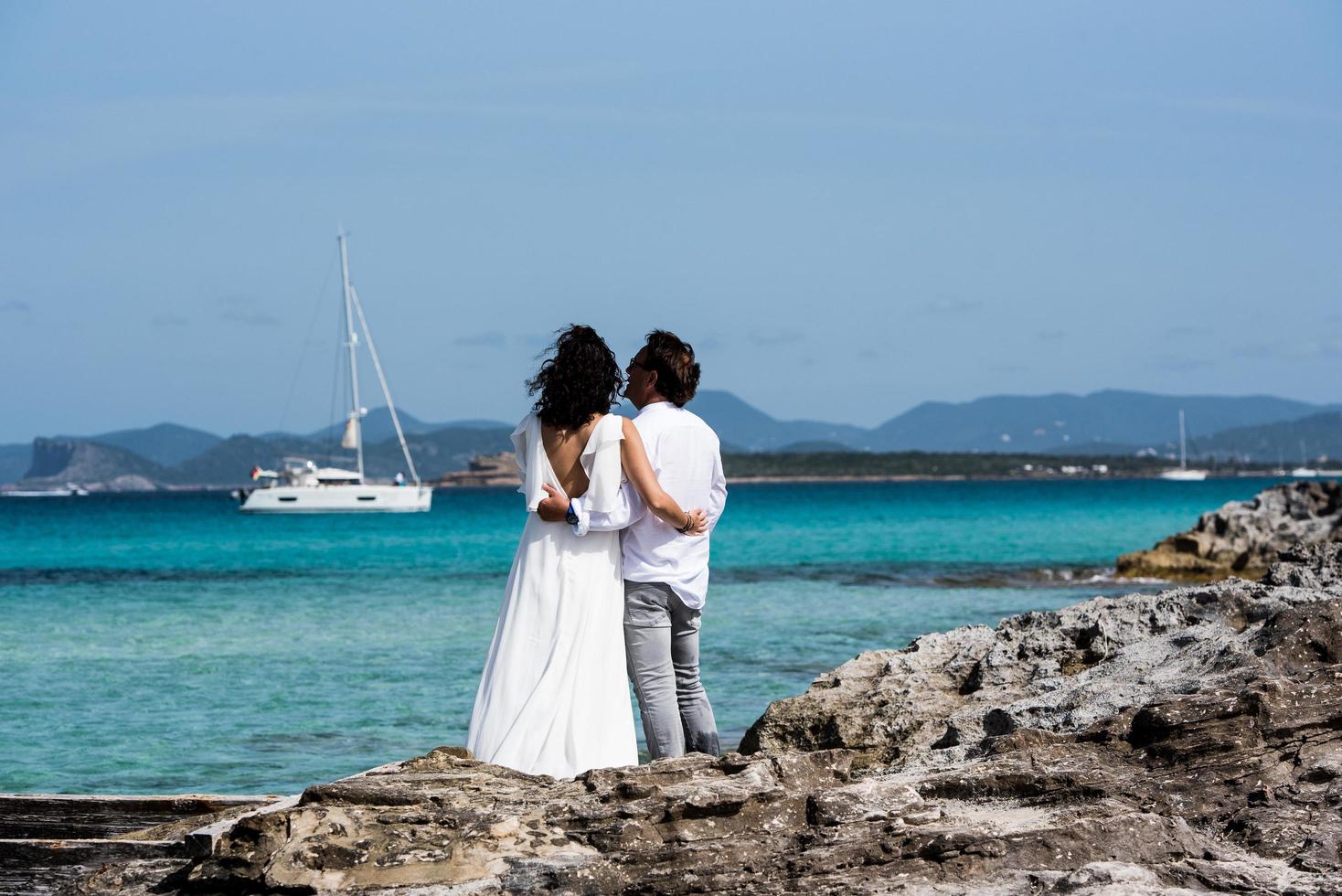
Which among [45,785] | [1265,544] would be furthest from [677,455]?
[1265,544]

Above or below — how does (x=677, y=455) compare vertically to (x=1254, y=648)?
above

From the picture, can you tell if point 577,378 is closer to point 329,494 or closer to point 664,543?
point 664,543

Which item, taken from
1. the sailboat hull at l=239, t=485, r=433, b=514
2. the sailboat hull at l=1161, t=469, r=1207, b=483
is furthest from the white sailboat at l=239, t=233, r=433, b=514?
the sailboat hull at l=1161, t=469, r=1207, b=483

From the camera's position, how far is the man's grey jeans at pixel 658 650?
239 inches

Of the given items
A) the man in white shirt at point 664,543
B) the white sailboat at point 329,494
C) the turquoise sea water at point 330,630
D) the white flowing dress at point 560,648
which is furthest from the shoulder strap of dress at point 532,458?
the white sailboat at point 329,494

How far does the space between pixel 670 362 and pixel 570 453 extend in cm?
62

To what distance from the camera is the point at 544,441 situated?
235 inches

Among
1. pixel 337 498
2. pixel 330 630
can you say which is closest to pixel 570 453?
pixel 330 630

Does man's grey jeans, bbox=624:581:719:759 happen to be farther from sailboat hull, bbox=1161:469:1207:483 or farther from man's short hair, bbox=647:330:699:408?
sailboat hull, bbox=1161:469:1207:483

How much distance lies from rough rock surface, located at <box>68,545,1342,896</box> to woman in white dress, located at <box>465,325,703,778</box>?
331 mm

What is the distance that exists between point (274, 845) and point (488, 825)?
0.70m

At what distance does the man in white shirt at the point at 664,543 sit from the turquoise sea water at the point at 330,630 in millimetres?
4414

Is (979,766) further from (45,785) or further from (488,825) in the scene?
(45,785)

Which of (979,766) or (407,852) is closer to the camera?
(407,852)
